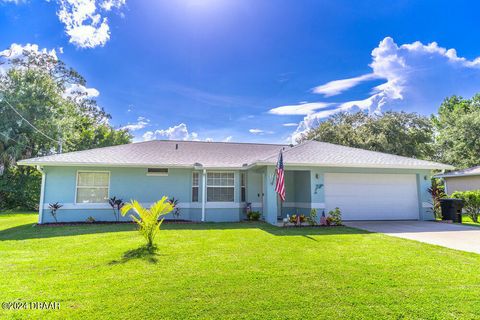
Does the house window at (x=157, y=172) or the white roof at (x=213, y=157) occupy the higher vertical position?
the white roof at (x=213, y=157)

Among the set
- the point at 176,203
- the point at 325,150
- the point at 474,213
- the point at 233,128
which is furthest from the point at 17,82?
the point at 474,213

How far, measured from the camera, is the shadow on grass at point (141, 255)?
556 centimetres

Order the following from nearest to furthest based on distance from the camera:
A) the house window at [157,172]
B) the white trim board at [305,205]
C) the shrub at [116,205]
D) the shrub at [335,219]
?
1. the shrub at [335,219]
2. the white trim board at [305,205]
3. the shrub at [116,205]
4. the house window at [157,172]

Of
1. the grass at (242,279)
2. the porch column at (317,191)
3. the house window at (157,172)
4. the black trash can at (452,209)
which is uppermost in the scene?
the house window at (157,172)

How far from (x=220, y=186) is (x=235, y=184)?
725 millimetres

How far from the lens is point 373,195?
40.7 ft

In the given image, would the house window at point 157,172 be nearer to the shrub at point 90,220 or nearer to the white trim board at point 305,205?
the shrub at point 90,220

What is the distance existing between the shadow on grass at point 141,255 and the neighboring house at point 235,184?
5793 mm

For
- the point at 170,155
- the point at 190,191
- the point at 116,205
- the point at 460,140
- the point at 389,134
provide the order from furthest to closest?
1. the point at 460,140
2. the point at 389,134
3. the point at 170,155
4. the point at 190,191
5. the point at 116,205

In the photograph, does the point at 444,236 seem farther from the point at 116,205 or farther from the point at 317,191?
the point at 116,205

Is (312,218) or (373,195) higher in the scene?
(373,195)

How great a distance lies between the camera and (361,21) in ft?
41.6

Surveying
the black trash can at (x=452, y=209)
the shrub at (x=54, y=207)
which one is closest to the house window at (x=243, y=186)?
the shrub at (x=54, y=207)

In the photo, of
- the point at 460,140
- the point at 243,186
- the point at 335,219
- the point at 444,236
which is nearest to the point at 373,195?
the point at 335,219
